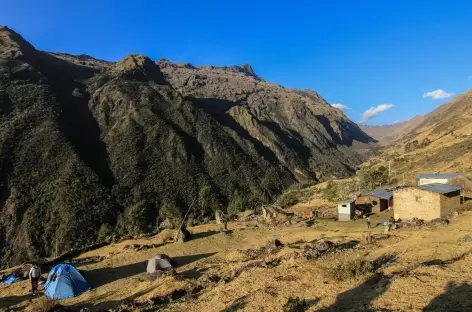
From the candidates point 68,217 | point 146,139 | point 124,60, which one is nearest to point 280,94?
point 124,60

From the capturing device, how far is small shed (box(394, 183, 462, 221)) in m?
27.9

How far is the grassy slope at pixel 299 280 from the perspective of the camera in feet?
35.2

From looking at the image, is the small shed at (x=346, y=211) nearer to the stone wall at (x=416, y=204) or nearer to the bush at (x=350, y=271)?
the stone wall at (x=416, y=204)

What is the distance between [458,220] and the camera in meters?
22.6

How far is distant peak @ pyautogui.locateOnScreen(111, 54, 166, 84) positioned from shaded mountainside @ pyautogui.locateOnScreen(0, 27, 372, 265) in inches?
15.6

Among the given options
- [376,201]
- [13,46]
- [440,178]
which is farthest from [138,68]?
[440,178]

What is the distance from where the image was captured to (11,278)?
20.8 meters

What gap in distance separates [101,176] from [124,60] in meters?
66.1

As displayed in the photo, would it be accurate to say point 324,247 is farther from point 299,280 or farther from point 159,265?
point 159,265

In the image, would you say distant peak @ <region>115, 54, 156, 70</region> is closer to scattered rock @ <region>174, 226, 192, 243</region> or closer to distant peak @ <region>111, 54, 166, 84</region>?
distant peak @ <region>111, 54, 166, 84</region>

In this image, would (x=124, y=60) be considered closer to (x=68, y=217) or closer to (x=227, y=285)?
A: (x=68, y=217)

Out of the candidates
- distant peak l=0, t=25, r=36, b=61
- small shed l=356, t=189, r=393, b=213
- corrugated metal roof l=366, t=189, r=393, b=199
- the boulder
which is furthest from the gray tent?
distant peak l=0, t=25, r=36, b=61

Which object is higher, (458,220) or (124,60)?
(124,60)

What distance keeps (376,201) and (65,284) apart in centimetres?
2935
